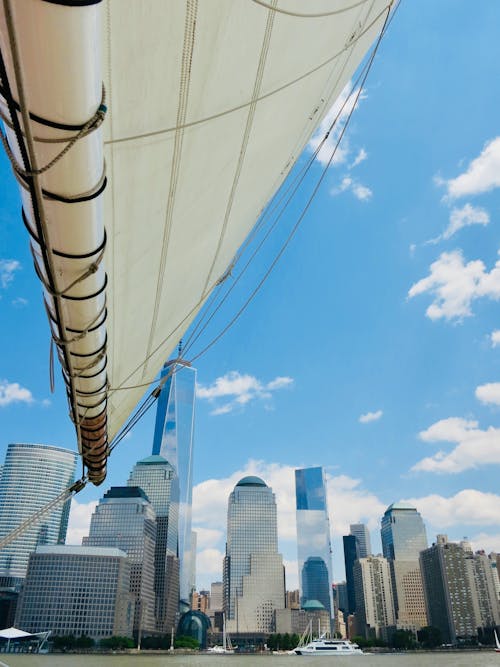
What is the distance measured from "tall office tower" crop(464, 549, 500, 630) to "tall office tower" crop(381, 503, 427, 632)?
1719cm

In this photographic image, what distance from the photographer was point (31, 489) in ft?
486

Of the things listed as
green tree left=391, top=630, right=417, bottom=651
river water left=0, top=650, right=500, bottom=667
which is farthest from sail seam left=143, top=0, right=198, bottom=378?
green tree left=391, top=630, right=417, bottom=651

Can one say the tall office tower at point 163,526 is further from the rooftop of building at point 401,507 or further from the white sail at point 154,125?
the white sail at point 154,125

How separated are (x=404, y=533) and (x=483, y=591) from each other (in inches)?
2038

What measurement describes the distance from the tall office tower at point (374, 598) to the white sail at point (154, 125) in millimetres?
158920

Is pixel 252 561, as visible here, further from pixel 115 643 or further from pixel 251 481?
pixel 115 643

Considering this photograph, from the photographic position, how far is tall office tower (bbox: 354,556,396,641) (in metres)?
145

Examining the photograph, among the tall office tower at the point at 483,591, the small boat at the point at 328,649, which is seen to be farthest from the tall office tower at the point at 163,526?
the tall office tower at the point at 483,591

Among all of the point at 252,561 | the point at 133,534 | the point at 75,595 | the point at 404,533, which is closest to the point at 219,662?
the point at 75,595

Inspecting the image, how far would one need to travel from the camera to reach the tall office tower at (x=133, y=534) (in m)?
108

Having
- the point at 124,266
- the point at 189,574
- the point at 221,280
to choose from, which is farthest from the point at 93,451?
the point at 189,574

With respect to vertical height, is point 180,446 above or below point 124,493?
above

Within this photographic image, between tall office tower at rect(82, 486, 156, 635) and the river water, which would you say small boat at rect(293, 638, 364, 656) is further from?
tall office tower at rect(82, 486, 156, 635)

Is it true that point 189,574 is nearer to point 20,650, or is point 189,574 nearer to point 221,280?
point 20,650
